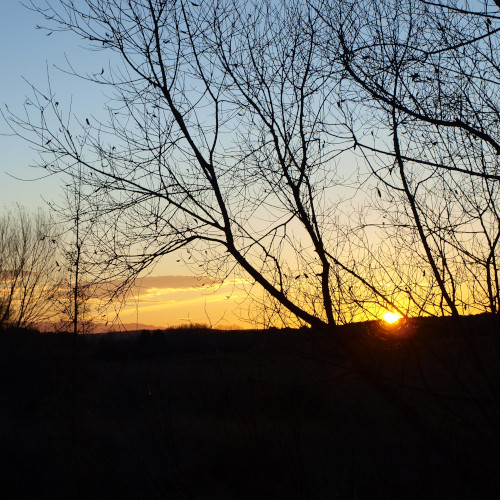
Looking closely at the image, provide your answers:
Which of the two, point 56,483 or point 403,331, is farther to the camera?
point 56,483

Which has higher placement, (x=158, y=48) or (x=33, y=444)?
(x=158, y=48)

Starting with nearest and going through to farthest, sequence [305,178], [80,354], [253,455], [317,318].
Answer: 1. [253,455]
2. [317,318]
3. [305,178]
4. [80,354]

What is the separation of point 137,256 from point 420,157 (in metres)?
2.50

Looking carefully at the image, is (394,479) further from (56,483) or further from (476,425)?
(56,483)

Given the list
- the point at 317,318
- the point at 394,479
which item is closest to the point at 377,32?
the point at 317,318

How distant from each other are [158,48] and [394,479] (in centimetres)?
500

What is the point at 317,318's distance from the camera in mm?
4633

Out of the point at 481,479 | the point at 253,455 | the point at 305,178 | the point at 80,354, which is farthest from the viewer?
the point at 80,354

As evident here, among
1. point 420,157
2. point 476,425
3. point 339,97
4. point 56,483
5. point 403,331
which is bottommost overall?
point 56,483

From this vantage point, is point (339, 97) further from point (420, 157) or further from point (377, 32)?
point (420, 157)

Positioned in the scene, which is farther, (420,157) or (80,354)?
(80,354)

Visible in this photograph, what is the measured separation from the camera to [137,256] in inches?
190

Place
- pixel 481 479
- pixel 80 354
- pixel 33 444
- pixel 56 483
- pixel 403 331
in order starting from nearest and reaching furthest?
pixel 481 479, pixel 403 331, pixel 56 483, pixel 80 354, pixel 33 444

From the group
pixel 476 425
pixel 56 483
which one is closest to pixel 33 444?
pixel 56 483
